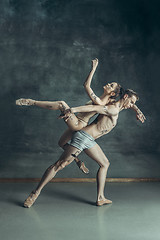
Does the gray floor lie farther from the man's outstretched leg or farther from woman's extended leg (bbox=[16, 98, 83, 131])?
woman's extended leg (bbox=[16, 98, 83, 131])

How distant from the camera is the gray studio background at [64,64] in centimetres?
577

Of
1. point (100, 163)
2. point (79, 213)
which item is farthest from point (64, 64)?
point (79, 213)

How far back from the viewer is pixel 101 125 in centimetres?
464

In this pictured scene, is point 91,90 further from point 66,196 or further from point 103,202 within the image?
point 66,196

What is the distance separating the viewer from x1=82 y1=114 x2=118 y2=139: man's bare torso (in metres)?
4.62

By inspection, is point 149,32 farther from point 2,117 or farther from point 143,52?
point 2,117

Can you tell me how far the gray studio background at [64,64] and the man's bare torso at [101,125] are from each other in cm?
126

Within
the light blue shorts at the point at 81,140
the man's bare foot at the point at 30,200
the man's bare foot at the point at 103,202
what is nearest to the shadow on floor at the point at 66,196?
the man's bare foot at the point at 103,202

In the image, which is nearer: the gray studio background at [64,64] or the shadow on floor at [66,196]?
the shadow on floor at [66,196]

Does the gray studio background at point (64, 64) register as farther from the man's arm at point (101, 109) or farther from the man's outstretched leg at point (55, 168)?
the man's arm at point (101, 109)

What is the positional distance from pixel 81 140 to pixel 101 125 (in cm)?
32

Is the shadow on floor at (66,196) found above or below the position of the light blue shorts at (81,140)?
below

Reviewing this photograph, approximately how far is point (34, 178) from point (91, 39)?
2414 mm

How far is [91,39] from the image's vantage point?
584cm
